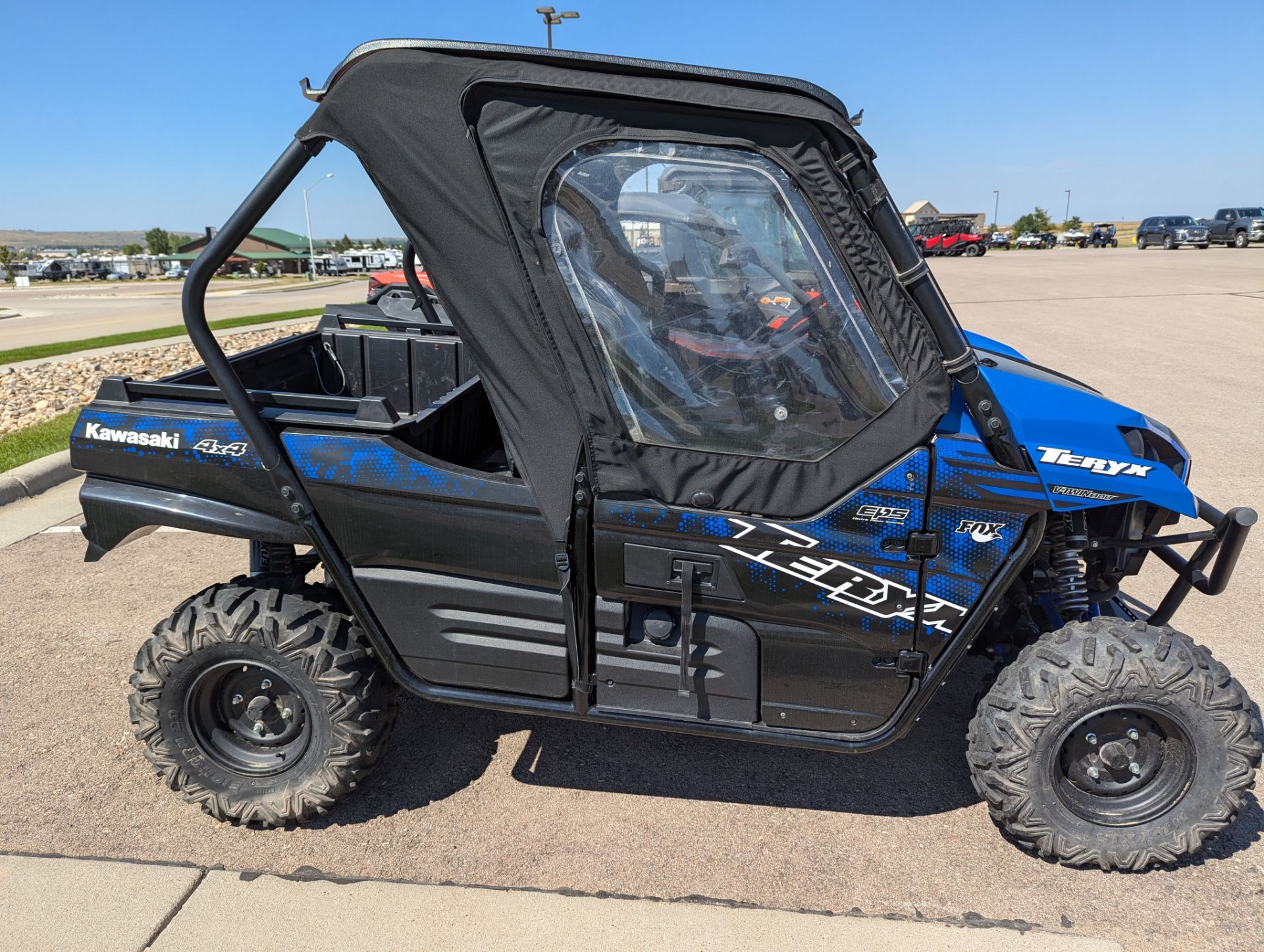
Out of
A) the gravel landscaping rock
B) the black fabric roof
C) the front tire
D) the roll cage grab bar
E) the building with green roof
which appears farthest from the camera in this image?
the building with green roof

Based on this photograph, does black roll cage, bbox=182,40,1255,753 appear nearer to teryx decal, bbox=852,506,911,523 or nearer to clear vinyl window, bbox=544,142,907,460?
clear vinyl window, bbox=544,142,907,460

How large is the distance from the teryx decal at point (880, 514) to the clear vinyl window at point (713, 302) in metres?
0.19

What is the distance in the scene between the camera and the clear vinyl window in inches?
91.3

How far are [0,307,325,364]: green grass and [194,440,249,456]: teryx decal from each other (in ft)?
38.8

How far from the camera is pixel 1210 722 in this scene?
2.63 m

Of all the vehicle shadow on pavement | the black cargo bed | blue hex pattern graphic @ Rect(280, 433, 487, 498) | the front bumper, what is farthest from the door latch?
the black cargo bed

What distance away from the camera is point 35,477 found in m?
6.43

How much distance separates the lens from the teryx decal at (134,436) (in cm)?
283

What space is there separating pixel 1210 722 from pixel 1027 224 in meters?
80.0

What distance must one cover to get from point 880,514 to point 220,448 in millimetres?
1986

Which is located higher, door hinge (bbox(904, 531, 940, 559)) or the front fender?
the front fender

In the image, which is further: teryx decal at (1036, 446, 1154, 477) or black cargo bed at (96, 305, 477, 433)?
black cargo bed at (96, 305, 477, 433)

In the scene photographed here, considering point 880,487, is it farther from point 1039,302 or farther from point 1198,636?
point 1039,302

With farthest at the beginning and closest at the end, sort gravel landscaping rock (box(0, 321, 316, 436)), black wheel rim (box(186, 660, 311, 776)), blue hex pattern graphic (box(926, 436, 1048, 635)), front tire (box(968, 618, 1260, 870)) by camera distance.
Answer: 1. gravel landscaping rock (box(0, 321, 316, 436))
2. black wheel rim (box(186, 660, 311, 776))
3. front tire (box(968, 618, 1260, 870))
4. blue hex pattern graphic (box(926, 436, 1048, 635))
